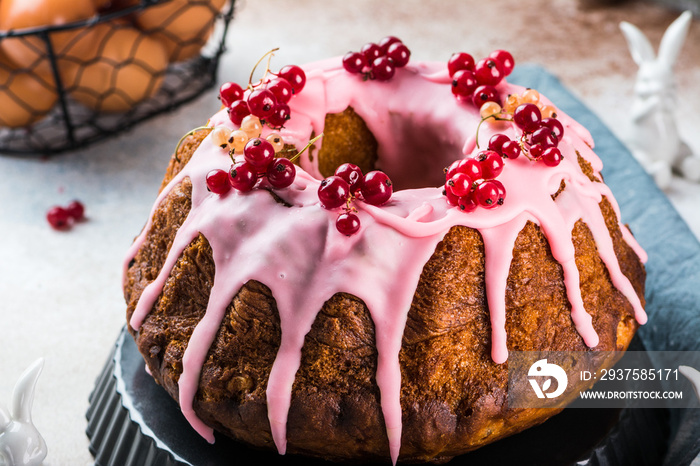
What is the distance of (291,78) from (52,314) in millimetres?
1061

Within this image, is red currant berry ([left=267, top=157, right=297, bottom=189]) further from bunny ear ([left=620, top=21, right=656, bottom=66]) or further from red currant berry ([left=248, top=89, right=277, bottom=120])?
bunny ear ([left=620, top=21, right=656, bottom=66])

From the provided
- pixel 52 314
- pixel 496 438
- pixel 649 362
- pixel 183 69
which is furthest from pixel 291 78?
pixel 183 69

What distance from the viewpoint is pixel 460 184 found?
1.23 metres

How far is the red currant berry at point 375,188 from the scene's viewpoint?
1.25 metres

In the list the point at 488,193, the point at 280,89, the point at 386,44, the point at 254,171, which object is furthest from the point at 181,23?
the point at 488,193

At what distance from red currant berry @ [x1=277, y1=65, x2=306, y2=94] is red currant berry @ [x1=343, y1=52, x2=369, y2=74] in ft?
0.41

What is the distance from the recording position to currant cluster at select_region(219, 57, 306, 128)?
143 centimetres

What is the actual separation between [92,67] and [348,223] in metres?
1.64

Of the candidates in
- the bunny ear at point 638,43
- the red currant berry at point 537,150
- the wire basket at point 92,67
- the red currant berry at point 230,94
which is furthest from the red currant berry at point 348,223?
the bunny ear at point 638,43

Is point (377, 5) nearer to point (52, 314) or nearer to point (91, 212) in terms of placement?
point (91, 212)

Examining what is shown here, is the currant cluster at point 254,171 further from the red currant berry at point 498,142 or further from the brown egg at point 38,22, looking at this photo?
the brown egg at point 38,22

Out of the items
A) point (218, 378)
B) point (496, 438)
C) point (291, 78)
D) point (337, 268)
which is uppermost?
point (291, 78)

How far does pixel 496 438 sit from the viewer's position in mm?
1374

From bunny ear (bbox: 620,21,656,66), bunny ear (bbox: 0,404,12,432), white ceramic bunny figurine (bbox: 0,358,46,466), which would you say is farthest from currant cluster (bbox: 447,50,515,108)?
bunny ear (bbox: 620,21,656,66)
